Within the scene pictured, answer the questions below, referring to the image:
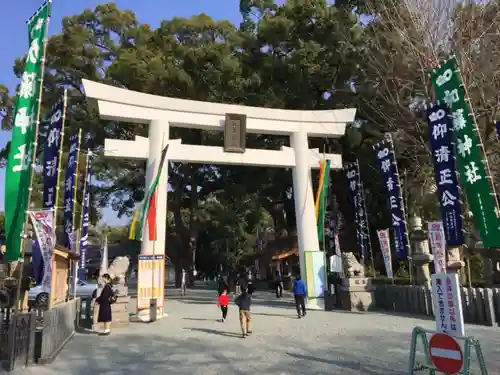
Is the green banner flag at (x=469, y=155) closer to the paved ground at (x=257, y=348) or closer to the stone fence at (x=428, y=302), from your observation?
the paved ground at (x=257, y=348)

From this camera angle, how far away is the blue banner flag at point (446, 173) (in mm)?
8852

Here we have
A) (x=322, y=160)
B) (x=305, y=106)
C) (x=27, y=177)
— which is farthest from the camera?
(x=305, y=106)

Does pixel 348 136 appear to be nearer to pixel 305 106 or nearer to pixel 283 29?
pixel 305 106

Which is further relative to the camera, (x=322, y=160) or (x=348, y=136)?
(x=348, y=136)

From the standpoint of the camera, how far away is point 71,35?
2231 cm

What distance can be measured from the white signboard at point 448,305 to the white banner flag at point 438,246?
5.64 m

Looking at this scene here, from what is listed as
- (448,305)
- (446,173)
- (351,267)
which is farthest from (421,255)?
(448,305)

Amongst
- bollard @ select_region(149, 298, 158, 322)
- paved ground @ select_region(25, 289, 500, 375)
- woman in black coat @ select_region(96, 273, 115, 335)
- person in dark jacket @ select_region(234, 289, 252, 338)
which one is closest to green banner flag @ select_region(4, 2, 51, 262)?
paved ground @ select_region(25, 289, 500, 375)

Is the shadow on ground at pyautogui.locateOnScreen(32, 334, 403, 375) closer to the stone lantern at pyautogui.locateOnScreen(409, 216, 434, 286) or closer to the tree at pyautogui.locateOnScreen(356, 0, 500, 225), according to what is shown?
the stone lantern at pyautogui.locateOnScreen(409, 216, 434, 286)

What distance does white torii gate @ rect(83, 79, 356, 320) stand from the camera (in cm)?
1355

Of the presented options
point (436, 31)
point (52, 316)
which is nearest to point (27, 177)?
point (52, 316)

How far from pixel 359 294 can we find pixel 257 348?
713cm

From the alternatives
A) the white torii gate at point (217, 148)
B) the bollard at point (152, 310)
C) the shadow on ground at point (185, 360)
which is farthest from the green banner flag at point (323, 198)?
the shadow on ground at point (185, 360)

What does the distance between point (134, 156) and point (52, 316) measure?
24.0 feet
